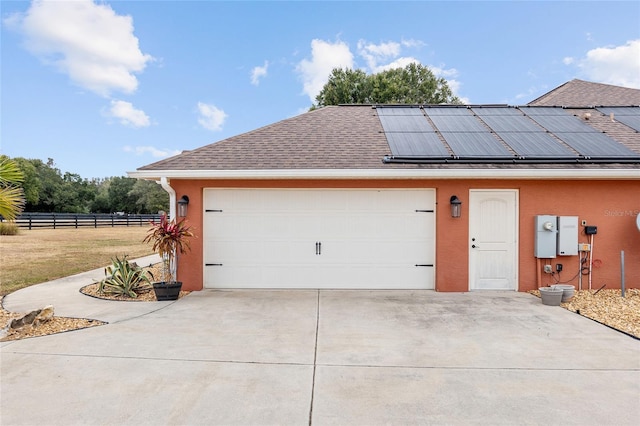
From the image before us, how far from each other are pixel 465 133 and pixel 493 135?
0.60 metres

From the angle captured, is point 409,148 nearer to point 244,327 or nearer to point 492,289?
point 492,289

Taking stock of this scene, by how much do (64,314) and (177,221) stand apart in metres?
2.42

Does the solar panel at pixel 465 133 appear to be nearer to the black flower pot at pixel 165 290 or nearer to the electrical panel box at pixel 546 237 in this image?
the electrical panel box at pixel 546 237

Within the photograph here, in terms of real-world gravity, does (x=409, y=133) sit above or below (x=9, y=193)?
above

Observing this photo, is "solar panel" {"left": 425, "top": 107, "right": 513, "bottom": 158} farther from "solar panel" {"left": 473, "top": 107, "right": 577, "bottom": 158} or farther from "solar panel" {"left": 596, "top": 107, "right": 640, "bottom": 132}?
"solar panel" {"left": 596, "top": 107, "right": 640, "bottom": 132}

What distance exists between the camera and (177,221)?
703 centimetres

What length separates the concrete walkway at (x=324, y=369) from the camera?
2703 mm

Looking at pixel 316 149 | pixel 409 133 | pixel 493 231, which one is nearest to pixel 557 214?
pixel 493 231

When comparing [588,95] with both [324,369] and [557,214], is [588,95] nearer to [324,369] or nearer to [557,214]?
[557,214]

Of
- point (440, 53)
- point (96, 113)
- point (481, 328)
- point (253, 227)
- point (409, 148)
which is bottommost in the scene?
point (481, 328)

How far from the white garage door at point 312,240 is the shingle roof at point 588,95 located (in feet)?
27.2

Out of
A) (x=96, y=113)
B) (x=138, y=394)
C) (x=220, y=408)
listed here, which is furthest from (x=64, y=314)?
(x=96, y=113)

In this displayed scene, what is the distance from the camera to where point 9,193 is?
5.21 m

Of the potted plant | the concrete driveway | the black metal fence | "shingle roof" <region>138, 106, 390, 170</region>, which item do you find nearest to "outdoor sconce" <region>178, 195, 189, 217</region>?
the potted plant
